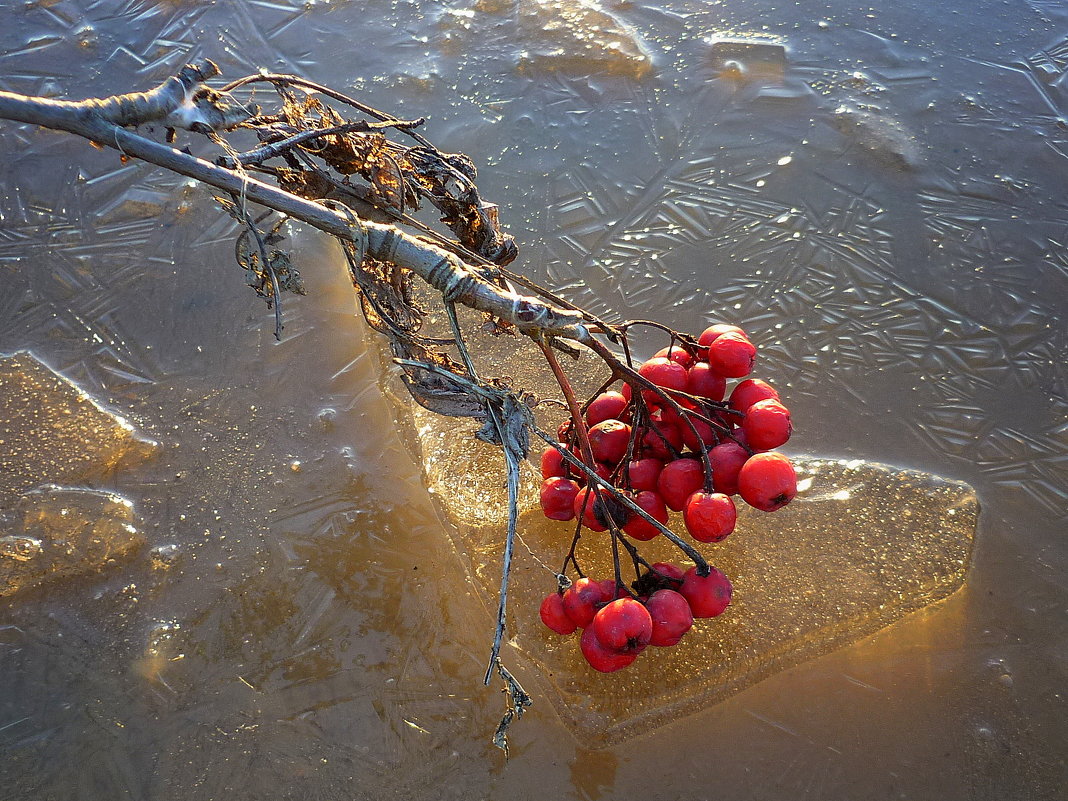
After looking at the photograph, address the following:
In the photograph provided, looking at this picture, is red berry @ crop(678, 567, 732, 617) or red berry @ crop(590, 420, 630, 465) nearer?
red berry @ crop(678, 567, 732, 617)

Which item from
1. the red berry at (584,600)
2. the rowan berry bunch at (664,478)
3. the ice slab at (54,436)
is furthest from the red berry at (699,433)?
the ice slab at (54,436)

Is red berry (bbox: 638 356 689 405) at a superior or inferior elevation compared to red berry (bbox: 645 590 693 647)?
superior

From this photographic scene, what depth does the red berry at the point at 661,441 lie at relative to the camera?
5.90ft

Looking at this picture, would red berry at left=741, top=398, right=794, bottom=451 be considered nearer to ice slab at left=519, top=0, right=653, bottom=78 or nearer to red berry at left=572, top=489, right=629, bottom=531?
red berry at left=572, top=489, right=629, bottom=531

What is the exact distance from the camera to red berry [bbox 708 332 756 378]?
5.86 ft

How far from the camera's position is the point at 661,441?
1789 millimetres

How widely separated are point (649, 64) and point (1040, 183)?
1.62m

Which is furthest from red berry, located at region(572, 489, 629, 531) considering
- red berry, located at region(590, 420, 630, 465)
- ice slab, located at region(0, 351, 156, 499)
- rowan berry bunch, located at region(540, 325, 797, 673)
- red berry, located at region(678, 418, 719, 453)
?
ice slab, located at region(0, 351, 156, 499)

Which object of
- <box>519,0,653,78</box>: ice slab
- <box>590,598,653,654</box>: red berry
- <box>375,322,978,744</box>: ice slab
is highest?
<box>519,0,653,78</box>: ice slab

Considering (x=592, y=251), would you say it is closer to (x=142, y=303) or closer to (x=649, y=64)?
(x=649, y=64)

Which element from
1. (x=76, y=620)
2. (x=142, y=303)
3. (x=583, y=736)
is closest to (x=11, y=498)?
(x=76, y=620)

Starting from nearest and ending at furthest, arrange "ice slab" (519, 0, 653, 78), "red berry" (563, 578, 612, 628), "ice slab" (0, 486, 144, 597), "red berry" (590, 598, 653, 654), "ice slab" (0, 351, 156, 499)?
"red berry" (590, 598, 653, 654) → "red berry" (563, 578, 612, 628) → "ice slab" (0, 486, 144, 597) → "ice slab" (0, 351, 156, 499) → "ice slab" (519, 0, 653, 78)

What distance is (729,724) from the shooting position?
1854 millimetres

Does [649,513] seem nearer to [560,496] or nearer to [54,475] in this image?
[560,496]
